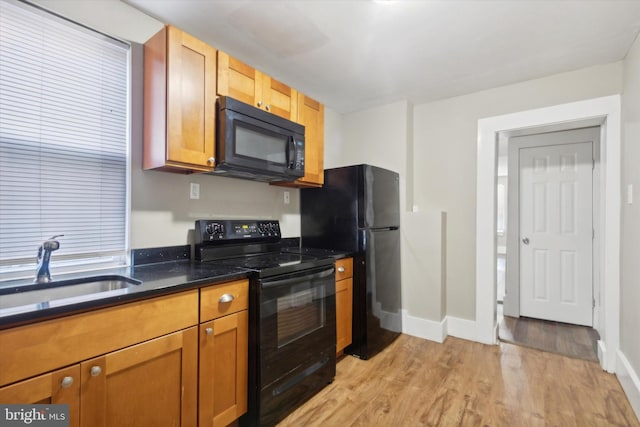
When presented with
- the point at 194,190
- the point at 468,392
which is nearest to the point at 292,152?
the point at 194,190

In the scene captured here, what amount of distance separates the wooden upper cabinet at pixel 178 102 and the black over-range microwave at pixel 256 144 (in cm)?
8

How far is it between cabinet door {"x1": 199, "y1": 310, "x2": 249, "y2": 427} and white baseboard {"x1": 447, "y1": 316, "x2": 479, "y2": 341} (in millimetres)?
2199

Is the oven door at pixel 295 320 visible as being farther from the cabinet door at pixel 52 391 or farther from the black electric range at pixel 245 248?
the cabinet door at pixel 52 391

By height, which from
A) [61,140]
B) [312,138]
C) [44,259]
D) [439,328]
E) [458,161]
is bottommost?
[439,328]

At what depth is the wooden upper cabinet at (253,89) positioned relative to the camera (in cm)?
186

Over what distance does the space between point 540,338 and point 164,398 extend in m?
3.30

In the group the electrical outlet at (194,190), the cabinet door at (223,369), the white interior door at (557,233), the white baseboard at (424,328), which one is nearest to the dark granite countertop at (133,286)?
the cabinet door at (223,369)

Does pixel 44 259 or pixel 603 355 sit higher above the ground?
pixel 44 259

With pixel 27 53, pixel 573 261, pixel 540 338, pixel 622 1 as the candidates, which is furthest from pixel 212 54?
pixel 573 261

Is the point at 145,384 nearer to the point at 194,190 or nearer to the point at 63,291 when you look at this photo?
the point at 63,291

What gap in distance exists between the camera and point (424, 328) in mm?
2961

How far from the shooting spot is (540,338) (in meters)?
2.96

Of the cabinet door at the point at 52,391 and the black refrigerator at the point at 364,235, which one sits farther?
the black refrigerator at the point at 364,235

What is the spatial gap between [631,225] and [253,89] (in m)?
2.67
